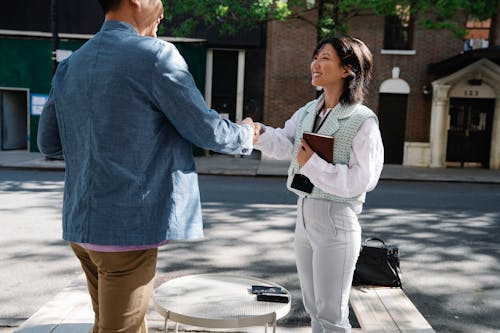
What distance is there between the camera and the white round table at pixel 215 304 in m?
2.64

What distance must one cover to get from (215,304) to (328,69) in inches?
56.7

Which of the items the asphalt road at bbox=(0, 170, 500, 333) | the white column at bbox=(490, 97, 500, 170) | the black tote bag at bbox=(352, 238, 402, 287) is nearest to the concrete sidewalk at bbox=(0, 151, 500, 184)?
the white column at bbox=(490, 97, 500, 170)

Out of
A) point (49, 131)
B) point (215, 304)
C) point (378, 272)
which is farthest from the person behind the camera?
point (378, 272)

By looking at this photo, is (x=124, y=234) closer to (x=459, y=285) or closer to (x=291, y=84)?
(x=459, y=285)

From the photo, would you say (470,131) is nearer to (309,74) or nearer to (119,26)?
(309,74)

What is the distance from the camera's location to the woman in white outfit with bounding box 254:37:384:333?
254cm

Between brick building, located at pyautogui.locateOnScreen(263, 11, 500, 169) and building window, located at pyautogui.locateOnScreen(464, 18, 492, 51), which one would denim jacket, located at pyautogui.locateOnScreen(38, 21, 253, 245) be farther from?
building window, located at pyautogui.locateOnScreen(464, 18, 492, 51)

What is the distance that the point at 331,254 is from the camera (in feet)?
8.68

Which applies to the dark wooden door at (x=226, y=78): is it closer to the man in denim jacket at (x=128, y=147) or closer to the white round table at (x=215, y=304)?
the white round table at (x=215, y=304)

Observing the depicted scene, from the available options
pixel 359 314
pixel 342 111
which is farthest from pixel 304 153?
pixel 359 314

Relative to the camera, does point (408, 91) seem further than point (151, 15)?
Yes

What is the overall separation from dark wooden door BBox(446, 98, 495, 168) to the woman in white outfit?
17612mm

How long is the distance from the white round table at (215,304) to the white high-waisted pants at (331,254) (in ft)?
0.83

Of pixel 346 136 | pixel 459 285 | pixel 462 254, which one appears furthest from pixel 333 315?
pixel 462 254
